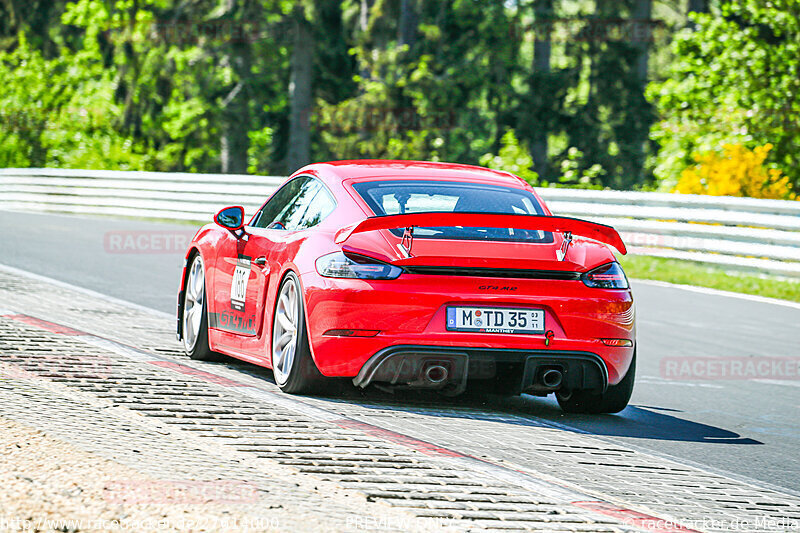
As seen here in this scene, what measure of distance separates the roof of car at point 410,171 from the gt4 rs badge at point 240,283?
0.73 meters

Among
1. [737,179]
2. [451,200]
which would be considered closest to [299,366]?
[451,200]

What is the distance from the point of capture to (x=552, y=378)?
7.29 m

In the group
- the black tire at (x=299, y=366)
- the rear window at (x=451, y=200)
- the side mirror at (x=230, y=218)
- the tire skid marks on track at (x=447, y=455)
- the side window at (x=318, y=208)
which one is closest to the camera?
the tire skid marks on track at (x=447, y=455)

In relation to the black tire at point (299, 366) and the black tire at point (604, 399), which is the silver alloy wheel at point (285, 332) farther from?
the black tire at point (604, 399)

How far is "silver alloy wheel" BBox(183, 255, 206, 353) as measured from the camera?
8906 mm

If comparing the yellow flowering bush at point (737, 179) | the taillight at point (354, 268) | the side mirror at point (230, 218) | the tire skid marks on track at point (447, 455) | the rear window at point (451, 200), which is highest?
the yellow flowering bush at point (737, 179)

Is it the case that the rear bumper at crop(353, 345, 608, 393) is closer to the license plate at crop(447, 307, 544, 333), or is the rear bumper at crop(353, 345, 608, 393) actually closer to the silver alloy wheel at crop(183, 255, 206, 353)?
the license plate at crop(447, 307, 544, 333)

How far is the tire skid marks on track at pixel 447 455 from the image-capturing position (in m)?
4.98

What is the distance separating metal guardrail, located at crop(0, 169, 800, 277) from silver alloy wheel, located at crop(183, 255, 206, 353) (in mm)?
8819

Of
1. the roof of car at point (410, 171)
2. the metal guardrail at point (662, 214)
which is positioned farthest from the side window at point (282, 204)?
the metal guardrail at point (662, 214)

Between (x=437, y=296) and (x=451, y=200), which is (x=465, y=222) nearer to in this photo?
(x=437, y=296)

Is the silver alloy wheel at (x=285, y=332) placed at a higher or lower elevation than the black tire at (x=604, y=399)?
higher

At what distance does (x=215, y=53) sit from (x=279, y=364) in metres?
36.0

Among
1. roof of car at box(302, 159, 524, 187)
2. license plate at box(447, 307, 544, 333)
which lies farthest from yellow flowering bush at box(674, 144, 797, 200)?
license plate at box(447, 307, 544, 333)
